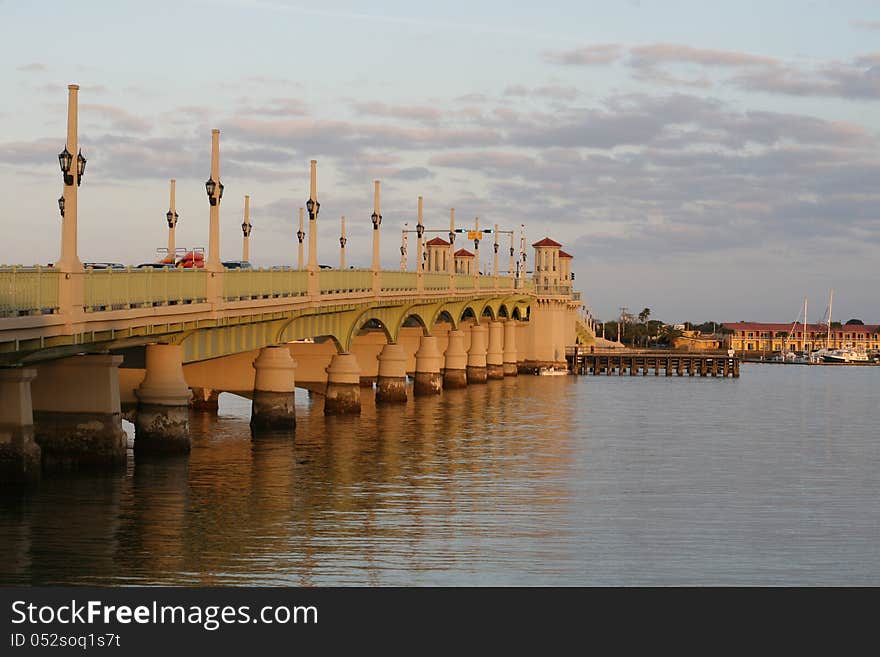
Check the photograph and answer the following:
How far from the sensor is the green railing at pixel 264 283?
2271 inches

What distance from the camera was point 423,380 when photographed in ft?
365

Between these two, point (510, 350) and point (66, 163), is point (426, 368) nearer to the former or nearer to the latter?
point (510, 350)

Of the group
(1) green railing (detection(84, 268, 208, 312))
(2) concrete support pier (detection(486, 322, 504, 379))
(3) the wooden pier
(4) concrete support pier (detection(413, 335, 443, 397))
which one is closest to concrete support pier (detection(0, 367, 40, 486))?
(1) green railing (detection(84, 268, 208, 312))

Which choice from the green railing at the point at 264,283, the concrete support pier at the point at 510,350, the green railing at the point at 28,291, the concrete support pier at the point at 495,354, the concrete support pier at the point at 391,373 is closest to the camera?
the green railing at the point at 28,291

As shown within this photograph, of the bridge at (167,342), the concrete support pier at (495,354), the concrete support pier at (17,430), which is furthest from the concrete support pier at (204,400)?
the concrete support pier at (495,354)

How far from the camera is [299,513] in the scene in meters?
42.8

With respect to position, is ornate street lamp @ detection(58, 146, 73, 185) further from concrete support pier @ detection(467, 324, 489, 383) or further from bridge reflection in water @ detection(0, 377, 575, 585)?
concrete support pier @ detection(467, 324, 489, 383)

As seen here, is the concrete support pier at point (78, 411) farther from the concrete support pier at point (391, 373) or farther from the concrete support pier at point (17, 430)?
the concrete support pier at point (391, 373)

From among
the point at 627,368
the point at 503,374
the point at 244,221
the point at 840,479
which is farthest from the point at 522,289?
the point at 840,479

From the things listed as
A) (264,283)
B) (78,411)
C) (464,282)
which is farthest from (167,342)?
(464,282)

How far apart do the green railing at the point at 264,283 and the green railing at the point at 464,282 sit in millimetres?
50293

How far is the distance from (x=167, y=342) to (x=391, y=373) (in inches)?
1721

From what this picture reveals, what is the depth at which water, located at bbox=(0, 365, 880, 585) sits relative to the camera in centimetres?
3303
